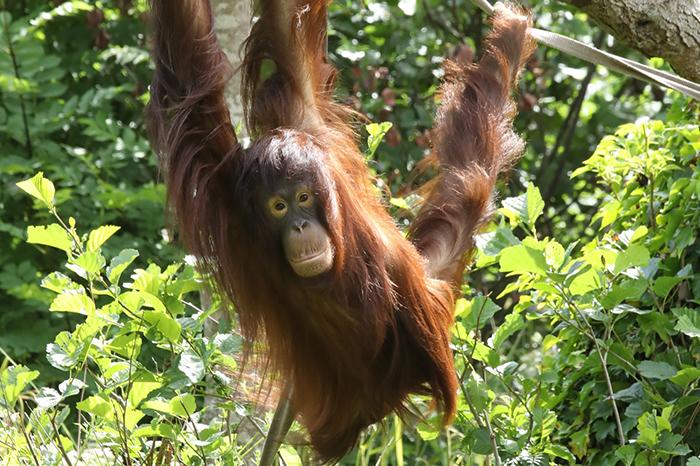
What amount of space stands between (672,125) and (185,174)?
67.5 inches

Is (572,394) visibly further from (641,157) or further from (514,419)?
(641,157)

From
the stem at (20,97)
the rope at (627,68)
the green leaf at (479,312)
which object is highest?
the rope at (627,68)

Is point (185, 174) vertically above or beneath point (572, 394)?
above

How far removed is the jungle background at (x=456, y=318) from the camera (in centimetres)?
294

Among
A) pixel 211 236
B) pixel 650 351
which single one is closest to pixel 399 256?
pixel 211 236

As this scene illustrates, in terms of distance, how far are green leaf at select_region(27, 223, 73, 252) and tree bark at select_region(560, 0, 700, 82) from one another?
4.97 feet

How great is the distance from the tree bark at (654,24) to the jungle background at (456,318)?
3 centimetres

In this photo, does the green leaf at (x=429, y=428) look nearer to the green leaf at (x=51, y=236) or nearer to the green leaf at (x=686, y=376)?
the green leaf at (x=686, y=376)

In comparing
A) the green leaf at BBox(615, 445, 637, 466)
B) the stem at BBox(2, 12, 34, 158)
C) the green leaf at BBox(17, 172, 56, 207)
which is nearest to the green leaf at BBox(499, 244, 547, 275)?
the green leaf at BBox(615, 445, 637, 466)

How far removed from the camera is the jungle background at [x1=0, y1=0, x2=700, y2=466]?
9.64ft

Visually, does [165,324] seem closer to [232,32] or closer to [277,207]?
[277,207]

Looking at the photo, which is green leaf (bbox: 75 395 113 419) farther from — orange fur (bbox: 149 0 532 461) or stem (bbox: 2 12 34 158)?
stem (bbox: 2 12 34 158)

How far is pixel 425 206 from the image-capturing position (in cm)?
367

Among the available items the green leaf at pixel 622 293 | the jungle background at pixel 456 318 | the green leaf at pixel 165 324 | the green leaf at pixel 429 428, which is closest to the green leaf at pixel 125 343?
the jungle background at pixel 456 318
